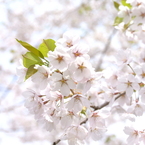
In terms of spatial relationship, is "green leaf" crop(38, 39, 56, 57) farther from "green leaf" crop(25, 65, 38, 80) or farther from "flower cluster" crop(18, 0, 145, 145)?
"green leaf" crop(25, 65, 38, 80)

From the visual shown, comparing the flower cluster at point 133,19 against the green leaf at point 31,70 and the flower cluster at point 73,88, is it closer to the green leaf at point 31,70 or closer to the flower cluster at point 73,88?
the flower cluster at point 73,88

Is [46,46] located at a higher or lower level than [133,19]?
higher

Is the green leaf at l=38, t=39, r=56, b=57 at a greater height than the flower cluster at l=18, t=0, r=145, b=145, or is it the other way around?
the green leaf at l=38, t=39, r=56, b=57

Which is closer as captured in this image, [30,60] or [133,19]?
[30,60]

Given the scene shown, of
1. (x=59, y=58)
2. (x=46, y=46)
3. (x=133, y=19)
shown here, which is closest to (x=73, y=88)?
(x=59, y=58)

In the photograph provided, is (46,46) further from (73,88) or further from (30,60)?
(73,88)

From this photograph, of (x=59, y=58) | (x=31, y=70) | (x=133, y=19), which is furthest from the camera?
(x=133, y=19)

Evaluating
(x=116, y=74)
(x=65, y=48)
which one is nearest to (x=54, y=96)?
(x=65, y=48)

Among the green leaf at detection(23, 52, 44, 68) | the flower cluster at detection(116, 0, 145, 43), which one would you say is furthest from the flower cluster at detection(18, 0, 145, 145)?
the flower cluster at detection(116, 0, 145, 43)
